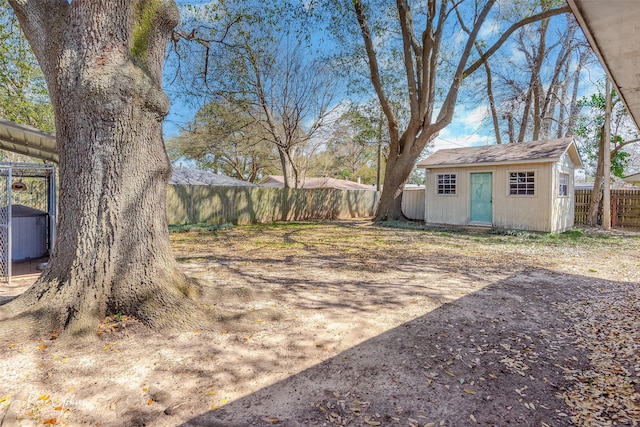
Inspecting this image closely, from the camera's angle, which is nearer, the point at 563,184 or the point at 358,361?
the point at 358,361

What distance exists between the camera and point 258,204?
1543cm

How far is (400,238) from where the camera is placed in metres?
10.3

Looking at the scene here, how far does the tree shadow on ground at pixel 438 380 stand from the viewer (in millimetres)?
2104

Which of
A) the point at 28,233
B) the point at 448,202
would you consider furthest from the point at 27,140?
the point at 448,202

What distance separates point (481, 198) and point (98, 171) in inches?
473

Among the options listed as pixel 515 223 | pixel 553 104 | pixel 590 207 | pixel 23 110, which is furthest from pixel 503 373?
pixel 553 104

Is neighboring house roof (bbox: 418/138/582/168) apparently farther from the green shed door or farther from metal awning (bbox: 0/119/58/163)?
metal awning (bbox: 0/119/58/163)

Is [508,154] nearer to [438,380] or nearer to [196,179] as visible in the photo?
[438,380]

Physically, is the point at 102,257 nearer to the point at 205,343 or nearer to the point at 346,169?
the point at 205,343

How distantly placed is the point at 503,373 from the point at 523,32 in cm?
1883

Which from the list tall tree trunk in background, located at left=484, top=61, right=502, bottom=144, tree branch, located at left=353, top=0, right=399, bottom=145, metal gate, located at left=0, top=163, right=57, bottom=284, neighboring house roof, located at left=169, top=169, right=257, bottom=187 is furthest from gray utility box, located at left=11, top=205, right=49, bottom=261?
tall tree trunk in background, located at left=484, top=61, right=502, bottom=144

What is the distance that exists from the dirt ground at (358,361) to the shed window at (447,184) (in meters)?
7.93

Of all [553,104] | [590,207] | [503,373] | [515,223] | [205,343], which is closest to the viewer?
[503,373]

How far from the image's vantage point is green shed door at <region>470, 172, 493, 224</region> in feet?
39.8
